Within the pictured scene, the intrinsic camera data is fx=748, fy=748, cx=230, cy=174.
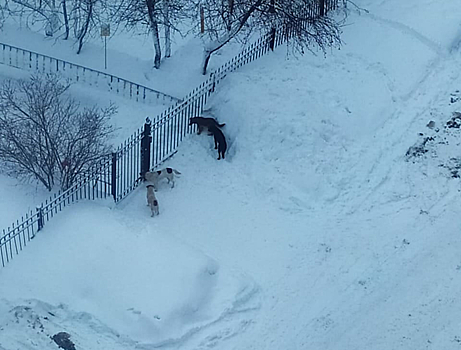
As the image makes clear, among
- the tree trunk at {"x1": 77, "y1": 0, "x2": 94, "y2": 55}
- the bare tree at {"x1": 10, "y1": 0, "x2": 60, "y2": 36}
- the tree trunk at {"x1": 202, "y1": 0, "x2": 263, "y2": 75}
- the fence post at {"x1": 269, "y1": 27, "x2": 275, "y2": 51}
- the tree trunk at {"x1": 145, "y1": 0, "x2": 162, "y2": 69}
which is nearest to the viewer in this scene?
the tree trunk at {"x1": 202, "y1": 0, "x2": 263, "y2": 75}

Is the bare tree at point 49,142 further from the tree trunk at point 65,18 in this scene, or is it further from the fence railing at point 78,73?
the tree trunk at point 65,18

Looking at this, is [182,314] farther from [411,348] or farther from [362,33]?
[362,33]

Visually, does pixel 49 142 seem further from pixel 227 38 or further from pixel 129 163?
pixel 227 38

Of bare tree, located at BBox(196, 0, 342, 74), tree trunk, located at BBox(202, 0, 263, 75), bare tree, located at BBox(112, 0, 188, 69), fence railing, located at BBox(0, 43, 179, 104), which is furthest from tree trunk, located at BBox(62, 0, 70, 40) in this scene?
tree trunk, located at BBox(202, 0, 263, 75)

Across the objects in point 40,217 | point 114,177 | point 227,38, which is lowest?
point 40,217

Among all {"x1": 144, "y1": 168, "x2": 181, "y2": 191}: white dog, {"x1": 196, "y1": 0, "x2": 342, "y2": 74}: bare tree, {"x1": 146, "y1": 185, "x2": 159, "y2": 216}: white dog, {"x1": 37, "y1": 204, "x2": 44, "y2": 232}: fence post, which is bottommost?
{"x1": 37, "y1": 204, "x2": 44, "y2": 232}: fence post

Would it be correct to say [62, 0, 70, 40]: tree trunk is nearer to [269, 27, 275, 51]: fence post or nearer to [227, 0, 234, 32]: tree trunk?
[227, 0, 234, 32]: tree trunk

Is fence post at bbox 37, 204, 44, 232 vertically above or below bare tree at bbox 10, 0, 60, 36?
below

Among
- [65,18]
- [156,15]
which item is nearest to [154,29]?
[156,15]

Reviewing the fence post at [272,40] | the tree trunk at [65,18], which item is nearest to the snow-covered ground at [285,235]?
the fence post at [272,40]
